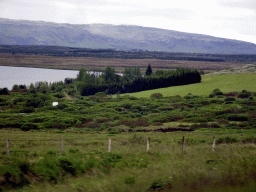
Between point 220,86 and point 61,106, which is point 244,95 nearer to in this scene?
point 220,86

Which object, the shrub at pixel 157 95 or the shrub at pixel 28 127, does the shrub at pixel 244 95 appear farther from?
the shrub at pixel 28 127

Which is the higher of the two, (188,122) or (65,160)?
(65,160)

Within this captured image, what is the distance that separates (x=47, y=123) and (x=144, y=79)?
75.1 meters

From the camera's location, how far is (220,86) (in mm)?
107688

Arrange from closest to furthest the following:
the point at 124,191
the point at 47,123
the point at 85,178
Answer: the point at 124,191
the point at 85,178
the point at 47,123

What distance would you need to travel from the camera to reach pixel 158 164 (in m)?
13.0

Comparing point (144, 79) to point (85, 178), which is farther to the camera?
point (144, 79)

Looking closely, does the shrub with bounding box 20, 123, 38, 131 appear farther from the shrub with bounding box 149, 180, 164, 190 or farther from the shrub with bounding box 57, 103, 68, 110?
the shrub with bounding box 149, 180, 164, 190

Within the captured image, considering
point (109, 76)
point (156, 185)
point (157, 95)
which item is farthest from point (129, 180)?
point (109, 76)

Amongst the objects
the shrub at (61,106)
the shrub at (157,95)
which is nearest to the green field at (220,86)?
the shrub at (157,95)

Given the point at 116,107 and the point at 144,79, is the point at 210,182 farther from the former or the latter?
the point at 144,79

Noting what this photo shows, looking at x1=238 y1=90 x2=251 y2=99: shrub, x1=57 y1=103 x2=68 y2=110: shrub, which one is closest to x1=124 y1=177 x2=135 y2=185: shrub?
x1=57 y1=103 x2=68 y2=110: shrub

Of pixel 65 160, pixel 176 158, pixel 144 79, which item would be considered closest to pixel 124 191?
pixel 65 160

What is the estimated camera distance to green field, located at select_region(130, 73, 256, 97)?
10244 centimetres
